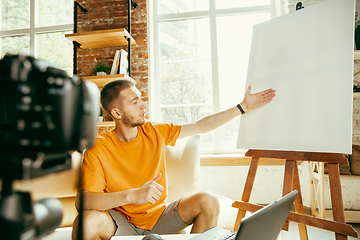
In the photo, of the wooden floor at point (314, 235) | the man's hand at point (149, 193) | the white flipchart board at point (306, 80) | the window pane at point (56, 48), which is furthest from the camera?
the window pane at point (56, 48)

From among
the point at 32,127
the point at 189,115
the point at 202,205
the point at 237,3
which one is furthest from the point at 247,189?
the point at 237,3

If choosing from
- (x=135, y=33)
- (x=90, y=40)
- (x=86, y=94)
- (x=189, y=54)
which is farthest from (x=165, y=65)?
(x=86, y=94)

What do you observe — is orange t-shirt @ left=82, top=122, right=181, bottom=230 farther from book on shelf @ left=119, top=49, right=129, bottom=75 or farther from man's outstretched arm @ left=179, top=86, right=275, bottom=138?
book on shelf @ left=119, top=49, right=129, bottom=75

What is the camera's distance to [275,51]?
1.44 metres

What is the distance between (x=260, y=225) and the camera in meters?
0.67

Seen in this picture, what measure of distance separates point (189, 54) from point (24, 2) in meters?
2.37

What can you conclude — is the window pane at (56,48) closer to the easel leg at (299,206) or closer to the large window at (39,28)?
the large window at (39,28)

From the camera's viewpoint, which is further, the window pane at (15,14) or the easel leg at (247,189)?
the window pane at (15,14)

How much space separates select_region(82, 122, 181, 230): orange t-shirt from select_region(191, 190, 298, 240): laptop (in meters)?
0.45

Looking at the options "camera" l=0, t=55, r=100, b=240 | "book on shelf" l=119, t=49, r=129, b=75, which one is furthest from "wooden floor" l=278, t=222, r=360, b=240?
"book on shelf" l=119, t=49, r=129, b=75

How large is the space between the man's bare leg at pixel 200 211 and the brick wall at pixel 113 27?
1.63m

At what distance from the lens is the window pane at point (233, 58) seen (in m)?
2.67

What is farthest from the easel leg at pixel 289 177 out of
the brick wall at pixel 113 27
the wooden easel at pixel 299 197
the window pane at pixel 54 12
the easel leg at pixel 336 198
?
the window pane at pixel 54 12

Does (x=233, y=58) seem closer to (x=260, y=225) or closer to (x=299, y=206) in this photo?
(x=299, y=206)
